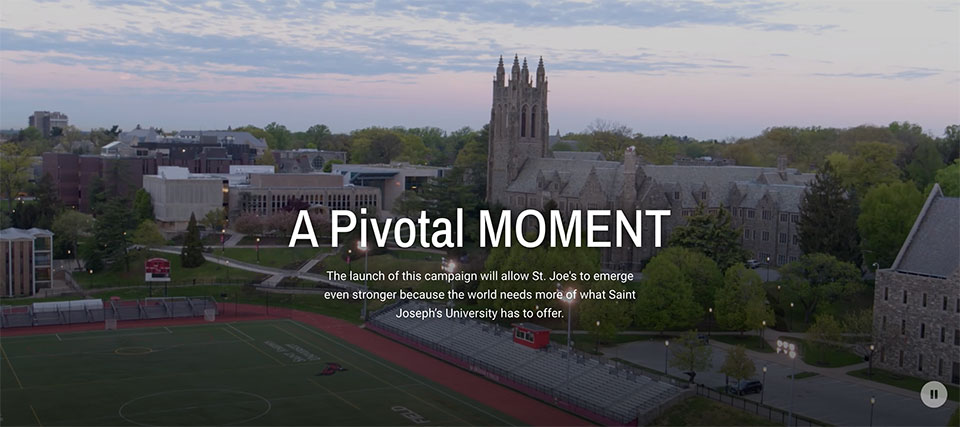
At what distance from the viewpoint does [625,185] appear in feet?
306

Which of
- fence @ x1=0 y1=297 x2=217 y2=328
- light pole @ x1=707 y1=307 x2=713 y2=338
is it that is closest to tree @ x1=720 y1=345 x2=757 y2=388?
light pole @ x1=707 y1=307 x2=713 y2=338

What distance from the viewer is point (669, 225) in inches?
3775

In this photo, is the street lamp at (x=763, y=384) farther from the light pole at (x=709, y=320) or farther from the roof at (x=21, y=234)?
the roof at (x=21, y=234)

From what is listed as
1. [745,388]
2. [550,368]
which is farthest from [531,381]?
[745,388]

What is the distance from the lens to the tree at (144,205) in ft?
389

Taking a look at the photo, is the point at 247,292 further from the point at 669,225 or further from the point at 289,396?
the point at 669,225

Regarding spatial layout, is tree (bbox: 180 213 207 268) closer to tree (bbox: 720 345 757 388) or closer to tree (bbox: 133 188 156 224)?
tree (bbox: 133 188 156 224)

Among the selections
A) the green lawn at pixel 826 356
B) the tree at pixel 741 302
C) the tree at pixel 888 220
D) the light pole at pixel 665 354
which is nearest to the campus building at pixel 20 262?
the light pole at pixel 665 354

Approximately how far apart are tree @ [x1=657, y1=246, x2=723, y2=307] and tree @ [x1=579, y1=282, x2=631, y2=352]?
677 cm

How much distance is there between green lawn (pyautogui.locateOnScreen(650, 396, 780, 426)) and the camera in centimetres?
4644

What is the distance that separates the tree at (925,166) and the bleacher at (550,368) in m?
57.8

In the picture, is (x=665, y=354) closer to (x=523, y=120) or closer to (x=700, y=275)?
(x=700, y=275)

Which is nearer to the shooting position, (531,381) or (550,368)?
(531,381)

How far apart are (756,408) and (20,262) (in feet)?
217
